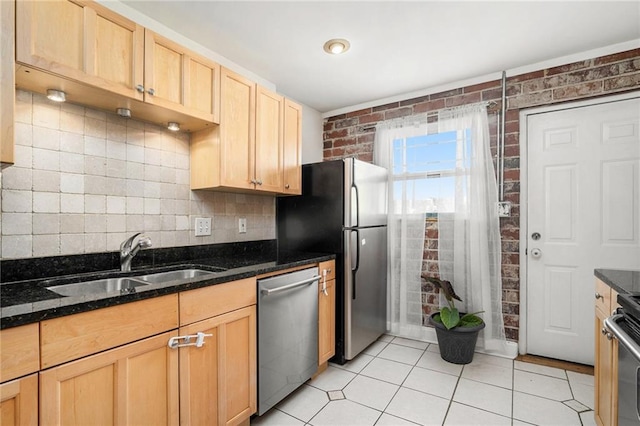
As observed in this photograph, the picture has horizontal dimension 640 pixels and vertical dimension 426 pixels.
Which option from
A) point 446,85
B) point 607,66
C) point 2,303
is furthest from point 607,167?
point 2,303

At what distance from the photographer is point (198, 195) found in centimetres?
223

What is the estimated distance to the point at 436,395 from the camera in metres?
2.05

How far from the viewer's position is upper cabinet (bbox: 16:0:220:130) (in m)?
1.27

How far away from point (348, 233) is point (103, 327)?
5.65 feet

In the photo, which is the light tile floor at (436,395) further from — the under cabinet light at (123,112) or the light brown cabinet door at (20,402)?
the under cabinet light at (123,112)

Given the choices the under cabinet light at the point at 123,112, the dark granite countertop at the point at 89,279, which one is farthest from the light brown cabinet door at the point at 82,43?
the dark granite countertop at the point at 89,279

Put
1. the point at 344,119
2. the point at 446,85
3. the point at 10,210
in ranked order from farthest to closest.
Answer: the point at 344,119 → the point at 446,85 → the point at 10,210

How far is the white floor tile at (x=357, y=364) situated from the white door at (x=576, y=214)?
1.37 metres

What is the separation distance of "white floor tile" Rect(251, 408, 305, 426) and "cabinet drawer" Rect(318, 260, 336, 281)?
35.9 inches

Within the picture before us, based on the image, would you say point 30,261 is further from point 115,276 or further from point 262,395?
point 262,395

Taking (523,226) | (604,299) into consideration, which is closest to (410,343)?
(523,226)

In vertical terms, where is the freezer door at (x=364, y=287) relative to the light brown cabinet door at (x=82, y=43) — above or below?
below

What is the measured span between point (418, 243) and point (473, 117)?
1.22 m

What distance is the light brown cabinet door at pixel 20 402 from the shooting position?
0.90 meters
